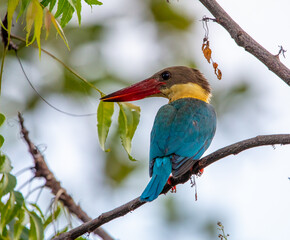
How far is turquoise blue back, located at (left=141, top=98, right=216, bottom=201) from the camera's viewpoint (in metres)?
3.94

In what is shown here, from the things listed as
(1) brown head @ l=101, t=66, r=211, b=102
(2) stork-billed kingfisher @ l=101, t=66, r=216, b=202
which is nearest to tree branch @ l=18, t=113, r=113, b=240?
(2) stork-billed kingfisher @ l=101, t=66, r=216, b=202

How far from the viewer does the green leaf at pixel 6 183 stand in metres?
3.06

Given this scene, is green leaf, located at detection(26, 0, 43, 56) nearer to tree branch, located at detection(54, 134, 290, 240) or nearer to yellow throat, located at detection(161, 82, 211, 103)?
tree branch, located at detection(54, 134, 290, 240)

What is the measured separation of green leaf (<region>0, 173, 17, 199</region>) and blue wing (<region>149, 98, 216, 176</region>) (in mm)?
1235

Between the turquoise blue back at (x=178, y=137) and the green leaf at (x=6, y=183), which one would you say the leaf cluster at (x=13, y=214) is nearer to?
the green leaf at (x=6, y=183)

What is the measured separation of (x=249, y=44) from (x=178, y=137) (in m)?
1.44

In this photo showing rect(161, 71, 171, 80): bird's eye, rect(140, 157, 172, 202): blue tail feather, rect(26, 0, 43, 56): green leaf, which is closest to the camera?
rect(26, 0, 43, 56): green leaf

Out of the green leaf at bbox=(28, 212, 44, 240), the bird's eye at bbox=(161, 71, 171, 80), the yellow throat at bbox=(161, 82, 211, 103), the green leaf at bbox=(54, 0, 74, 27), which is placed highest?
the bird's eye at bbox=(161, 71, 171, 80)

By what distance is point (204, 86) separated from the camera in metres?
5.48

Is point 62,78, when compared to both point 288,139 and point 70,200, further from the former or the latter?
point 288,139

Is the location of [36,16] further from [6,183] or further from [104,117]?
[104,117]

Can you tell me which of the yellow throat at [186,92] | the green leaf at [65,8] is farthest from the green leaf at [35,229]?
the yellow throat at [186,92]

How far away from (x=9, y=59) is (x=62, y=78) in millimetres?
742

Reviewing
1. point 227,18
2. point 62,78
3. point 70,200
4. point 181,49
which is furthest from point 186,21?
point 227,18
